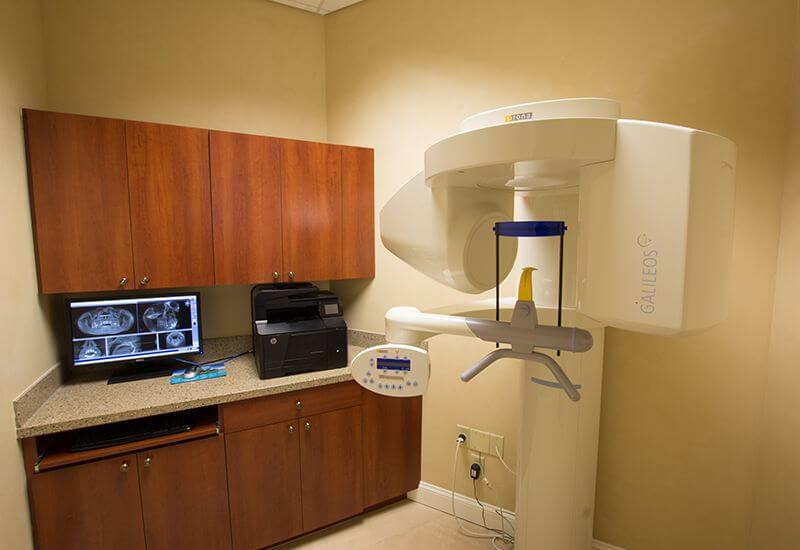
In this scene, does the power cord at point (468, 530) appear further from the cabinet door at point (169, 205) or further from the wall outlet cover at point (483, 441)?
the cabinet door at point (169, 205)

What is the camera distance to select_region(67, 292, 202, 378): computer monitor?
74.1 inches

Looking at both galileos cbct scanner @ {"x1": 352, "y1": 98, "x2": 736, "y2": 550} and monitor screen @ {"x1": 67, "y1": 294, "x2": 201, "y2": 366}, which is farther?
monitor screen @ {"x1": 67, "y1": 294, "x2": 201, "y2": 366}

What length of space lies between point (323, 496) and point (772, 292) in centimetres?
214

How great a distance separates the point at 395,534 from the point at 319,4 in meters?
3.03

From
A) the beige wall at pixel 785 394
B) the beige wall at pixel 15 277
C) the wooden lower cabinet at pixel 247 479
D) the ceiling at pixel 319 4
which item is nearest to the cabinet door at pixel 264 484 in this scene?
the wooden lower cabinet at pixel 247 479

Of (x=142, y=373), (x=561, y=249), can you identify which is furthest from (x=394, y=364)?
(x=142, y=373)

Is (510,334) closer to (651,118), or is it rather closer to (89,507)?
(651,118)

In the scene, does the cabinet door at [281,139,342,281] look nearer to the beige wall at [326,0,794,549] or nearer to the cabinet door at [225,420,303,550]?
the beige wall at [326,0,794,549]

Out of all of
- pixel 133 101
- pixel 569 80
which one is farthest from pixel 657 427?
pixel 133 101

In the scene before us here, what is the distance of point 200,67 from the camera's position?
7.59ft

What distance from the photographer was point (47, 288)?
1.72 meters

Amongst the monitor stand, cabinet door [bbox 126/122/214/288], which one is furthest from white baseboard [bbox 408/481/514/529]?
cabinet door [bbox 126/122/214/288]

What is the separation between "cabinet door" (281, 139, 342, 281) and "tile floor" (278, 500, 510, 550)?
1.34m

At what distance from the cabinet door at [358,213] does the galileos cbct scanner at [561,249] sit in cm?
117
